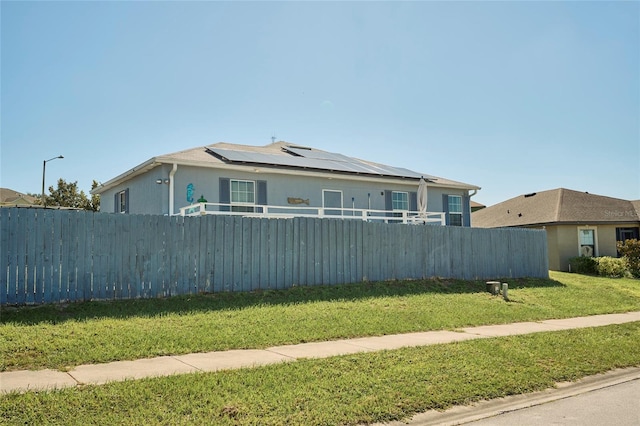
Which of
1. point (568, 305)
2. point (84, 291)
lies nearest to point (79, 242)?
point (84, 291)

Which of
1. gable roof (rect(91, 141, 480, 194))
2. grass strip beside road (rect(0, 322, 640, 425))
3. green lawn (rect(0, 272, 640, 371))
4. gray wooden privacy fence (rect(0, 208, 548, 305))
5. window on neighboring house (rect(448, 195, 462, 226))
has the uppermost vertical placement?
gable roof (rect(91, 141, 480, 194))

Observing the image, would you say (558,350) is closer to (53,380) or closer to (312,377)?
(312,377)

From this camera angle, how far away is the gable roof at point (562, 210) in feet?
90.2

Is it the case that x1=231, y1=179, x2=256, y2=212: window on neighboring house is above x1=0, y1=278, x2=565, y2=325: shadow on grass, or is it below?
above

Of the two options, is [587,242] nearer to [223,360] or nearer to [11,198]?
[223,360]

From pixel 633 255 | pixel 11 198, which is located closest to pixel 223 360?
pixel 633 255

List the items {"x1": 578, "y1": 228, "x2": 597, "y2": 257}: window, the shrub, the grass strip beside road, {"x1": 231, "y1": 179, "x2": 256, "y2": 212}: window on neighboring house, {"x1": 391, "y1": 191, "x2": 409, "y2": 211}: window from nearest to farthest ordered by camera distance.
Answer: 1. the grass strip beside road
2. {"x1": 231, "y1": 179, "x2": 256, "y2": 212}: window on neighboring house
3. {"x1": 391, "y1": 191, "x2": 409, "y2": 211}: window
4. the shrub
5. {"x1": 578, "y1": 228, "x2": 597, "y2": 257}: window

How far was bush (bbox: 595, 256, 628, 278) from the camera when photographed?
24391 millimetres

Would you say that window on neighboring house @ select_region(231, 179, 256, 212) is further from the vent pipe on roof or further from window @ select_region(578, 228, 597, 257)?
window @ select_region(578, 228, 597, 257)

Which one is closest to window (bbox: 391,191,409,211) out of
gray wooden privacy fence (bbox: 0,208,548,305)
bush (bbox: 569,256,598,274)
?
gray wooden privacy fence (bbox: 0,208,548,305)

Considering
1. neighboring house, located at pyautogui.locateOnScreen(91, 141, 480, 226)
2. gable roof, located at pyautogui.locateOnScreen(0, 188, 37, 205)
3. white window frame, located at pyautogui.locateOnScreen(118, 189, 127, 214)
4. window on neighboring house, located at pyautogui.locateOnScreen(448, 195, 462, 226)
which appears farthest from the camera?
gable roof, located at pyautogui.locateOnScreen(0, 188, 37, 205)

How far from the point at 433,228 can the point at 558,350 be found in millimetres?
7868

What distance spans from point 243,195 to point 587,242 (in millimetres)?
19372

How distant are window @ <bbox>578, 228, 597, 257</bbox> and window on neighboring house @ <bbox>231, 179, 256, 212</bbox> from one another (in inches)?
728
